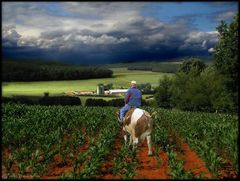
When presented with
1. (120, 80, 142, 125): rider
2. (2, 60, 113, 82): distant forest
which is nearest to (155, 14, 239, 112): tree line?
(2, 60, 113, 82): distant forest

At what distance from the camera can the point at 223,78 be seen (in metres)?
48.2

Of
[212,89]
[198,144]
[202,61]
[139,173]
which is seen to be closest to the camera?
[139,173]

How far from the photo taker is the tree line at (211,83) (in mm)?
47219

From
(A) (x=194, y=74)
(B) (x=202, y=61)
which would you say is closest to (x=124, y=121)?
(A) (x=194, y=74)

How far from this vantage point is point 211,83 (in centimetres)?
7338

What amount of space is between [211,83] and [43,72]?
2485cm

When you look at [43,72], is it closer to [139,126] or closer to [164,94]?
[164,94]

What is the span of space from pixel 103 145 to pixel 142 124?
69.7 inches

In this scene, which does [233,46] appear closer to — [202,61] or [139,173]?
[139,173]

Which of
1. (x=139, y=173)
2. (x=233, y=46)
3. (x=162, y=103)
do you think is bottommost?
(x=162, y=103)

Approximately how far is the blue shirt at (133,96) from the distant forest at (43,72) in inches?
1924

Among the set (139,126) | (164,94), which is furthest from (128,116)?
(164,94)

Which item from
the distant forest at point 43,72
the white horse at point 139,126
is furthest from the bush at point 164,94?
the white horse at point 139,126

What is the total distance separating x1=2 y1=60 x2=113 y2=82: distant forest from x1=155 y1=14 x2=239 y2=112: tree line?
47.5 feet
